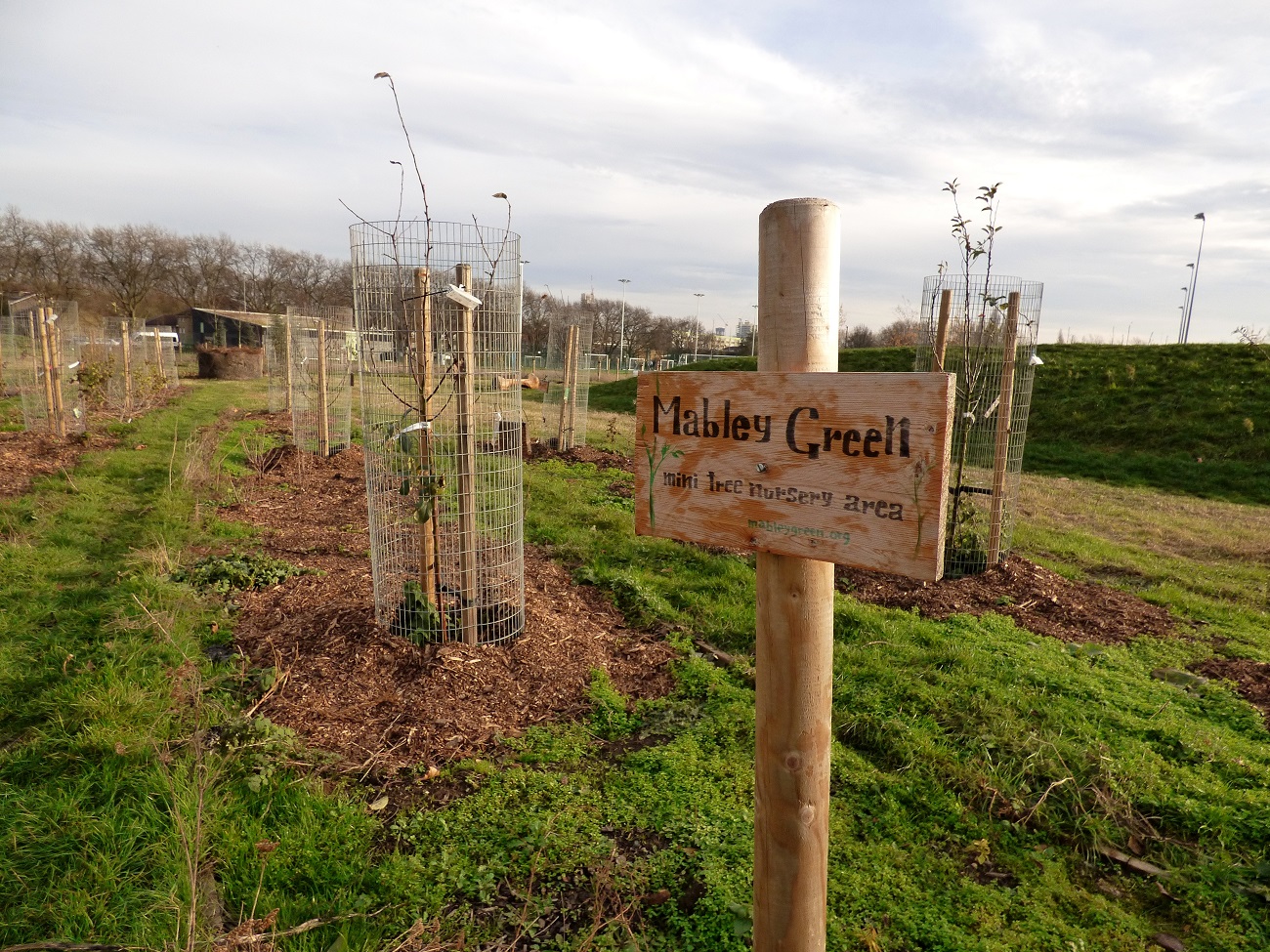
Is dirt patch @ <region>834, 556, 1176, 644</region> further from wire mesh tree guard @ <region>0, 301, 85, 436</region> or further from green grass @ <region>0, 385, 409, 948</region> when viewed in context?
wire mesh tree guard @ <region>0, 301, 85, 436</region>

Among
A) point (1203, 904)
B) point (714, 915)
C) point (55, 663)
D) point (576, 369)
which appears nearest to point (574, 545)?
point (55, 663)

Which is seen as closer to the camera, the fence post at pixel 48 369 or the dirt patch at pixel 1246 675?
the dirt patch at pixel 1246 675

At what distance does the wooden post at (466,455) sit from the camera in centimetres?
406

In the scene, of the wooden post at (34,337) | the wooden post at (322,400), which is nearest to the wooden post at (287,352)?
the wooden post at (322,400)

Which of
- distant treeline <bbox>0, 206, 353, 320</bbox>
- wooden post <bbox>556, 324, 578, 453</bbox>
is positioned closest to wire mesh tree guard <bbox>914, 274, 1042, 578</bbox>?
wooden post <bbox>556, 324, 578, 453</bbox>

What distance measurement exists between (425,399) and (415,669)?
1.51 metres

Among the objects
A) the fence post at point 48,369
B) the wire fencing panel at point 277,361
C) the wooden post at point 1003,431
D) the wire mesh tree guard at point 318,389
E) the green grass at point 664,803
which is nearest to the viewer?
the green grass at point 664,803

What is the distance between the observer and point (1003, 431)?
242 inches

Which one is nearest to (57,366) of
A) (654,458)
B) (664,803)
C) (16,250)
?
(664,803)

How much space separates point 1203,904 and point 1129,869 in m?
0.24

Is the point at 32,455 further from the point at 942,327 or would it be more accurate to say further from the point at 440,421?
the point at 942,327

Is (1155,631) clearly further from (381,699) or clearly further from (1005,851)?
(381,699)

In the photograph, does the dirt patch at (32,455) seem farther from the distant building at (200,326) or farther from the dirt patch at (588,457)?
the distant building at (200,326)

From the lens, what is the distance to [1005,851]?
290cm
